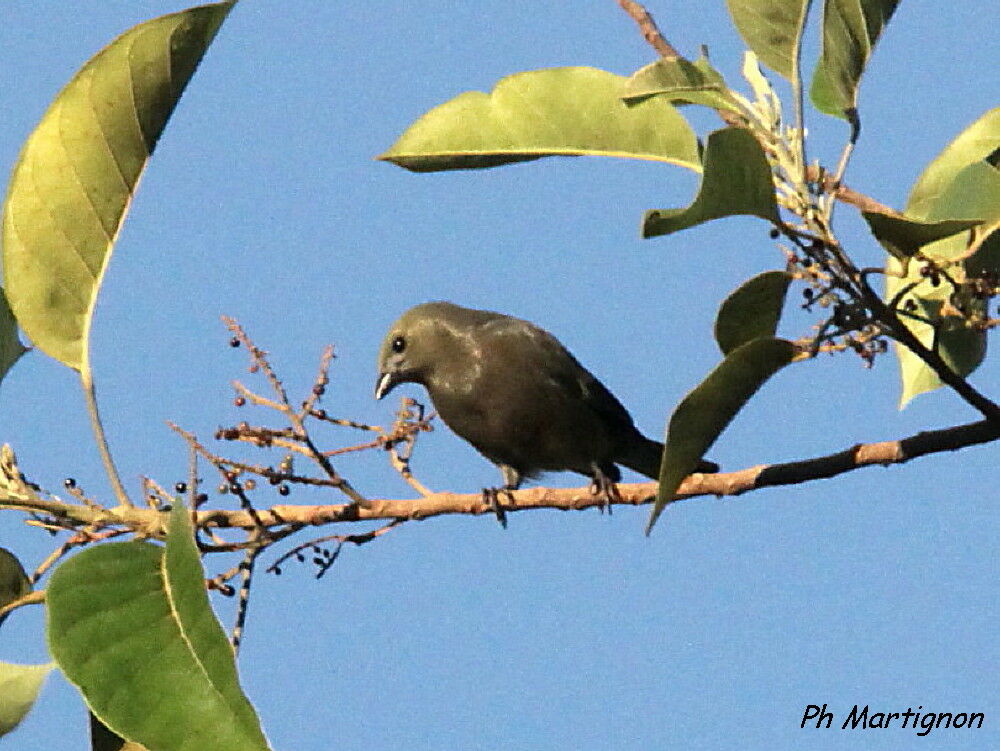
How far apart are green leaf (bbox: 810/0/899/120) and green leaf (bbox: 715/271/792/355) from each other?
406mm

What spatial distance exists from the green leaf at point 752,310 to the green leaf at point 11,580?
160cm

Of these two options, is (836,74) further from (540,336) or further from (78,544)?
(540,336)

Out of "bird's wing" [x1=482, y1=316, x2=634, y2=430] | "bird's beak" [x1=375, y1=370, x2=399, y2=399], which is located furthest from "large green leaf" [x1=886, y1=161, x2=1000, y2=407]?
"bird's beak" [x1=375, y1=370, x2=399, y2=399]

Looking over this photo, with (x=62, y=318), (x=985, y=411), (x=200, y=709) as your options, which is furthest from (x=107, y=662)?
(x=985, y=411)

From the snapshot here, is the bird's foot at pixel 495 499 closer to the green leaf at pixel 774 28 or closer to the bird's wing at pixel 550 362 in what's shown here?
the green leaf at pixel 774 28

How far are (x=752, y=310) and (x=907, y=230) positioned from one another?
1.26 feet

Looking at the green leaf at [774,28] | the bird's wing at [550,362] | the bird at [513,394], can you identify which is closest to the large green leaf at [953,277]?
the green leaf at [774,28]

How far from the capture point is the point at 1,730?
3148 millimetres

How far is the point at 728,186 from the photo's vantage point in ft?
8.12

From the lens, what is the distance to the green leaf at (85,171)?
3.05 metres

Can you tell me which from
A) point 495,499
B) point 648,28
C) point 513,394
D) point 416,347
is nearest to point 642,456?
point 513,394

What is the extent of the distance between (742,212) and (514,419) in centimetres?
351

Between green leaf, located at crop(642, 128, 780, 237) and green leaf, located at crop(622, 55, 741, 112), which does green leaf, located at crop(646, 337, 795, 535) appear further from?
green leaf, located at crop(622, 55, 741, 112)

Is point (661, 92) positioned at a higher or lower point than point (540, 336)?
higher
